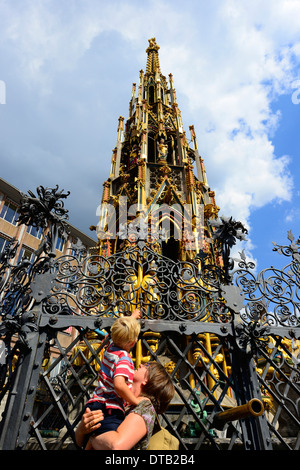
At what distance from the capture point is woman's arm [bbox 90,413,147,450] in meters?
1.63

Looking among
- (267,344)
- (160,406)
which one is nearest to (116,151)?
(267,344)

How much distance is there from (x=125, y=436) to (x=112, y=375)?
554mm

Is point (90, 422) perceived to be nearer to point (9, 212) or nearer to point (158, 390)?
point (158, 390)

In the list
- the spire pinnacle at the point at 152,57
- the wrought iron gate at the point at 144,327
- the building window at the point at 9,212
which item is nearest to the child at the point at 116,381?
the wrought iron gate at the point at 144,327

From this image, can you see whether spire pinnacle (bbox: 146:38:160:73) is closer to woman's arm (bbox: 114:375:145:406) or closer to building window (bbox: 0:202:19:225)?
building window (bbox: 0:202:19:225)

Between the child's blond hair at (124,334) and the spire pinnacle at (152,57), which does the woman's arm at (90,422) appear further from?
the spire pinnacle at (152,57)

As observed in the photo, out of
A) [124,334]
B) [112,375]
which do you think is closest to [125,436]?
[112,375]

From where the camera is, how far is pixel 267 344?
3.61 metres

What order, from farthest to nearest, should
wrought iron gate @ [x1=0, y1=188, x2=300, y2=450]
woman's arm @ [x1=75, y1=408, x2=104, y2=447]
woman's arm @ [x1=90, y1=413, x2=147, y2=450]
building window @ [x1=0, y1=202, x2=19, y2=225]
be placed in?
building window @ [x1=0, y1=202, x2=19, y2=225] < wrought iron gate @ [x1=0, y1=188, x2=300, y2=450] < woman's arm @ [x1=75, y1=408, x2=104, y2=447] < woman's arm @ [x1=90, y1=413, x2=147, y2=450]

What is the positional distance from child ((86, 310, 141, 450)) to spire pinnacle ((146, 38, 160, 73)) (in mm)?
21679

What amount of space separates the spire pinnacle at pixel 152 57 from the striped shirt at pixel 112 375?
2184cm

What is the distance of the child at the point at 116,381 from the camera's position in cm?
193

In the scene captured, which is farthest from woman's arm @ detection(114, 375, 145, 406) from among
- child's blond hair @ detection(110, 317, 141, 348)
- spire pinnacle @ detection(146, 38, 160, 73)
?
spire pinnacle @ detection(146, 38, 160, 73)
